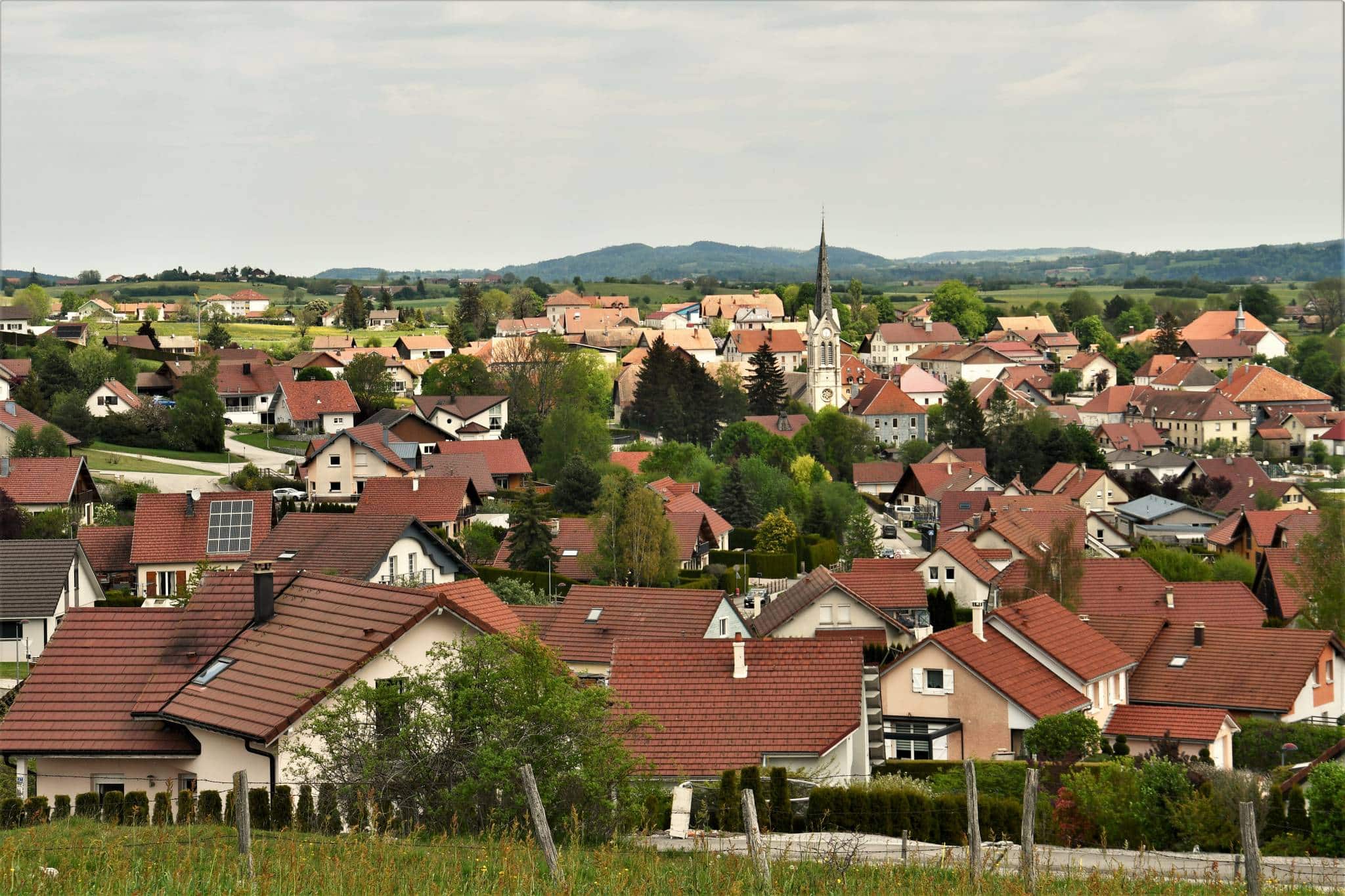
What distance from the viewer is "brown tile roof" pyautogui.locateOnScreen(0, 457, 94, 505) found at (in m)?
32.3

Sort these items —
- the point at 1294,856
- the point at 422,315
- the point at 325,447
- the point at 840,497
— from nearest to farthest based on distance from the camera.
A: the point at 1294,856 < the point at 325,447 < the point at 840,497 < the point at 422,315

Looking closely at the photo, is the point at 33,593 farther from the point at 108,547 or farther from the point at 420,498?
the point at 420,498

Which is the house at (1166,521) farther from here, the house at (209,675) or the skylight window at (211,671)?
the skylight window at (211,671)

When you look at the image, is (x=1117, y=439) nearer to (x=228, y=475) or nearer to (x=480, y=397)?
(x=480, y=397)

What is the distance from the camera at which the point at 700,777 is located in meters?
13.3

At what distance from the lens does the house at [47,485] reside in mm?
32156

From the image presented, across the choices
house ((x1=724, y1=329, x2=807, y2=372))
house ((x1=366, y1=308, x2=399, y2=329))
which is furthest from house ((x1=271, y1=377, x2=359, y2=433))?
house ((x1=724, y1=329, x2=807, y2=372))

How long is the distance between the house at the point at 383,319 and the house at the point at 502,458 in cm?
5449

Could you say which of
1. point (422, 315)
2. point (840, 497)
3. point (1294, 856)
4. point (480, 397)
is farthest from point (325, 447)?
point (422, 315)

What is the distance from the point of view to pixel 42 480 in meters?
32.9

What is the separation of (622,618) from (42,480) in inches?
667

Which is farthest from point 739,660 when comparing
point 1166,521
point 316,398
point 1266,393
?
point 1266,393

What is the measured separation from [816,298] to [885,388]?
56.8 ft

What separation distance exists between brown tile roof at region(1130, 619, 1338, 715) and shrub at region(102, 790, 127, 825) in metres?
14.7
